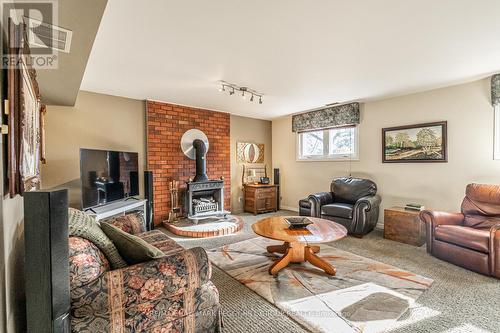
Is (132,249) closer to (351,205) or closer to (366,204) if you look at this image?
(366,204)

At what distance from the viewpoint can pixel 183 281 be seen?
1.30m

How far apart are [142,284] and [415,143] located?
13.9 ft

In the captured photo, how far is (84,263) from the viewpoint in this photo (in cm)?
114

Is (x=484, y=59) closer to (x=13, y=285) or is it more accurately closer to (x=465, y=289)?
(x=465, y=289)

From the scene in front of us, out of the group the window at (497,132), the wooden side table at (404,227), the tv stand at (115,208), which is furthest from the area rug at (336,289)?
the window at (497,132)

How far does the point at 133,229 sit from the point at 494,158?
14.9 ft

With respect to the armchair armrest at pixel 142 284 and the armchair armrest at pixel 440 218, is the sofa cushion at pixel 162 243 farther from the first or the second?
the armchair armrest at pixel 440 218

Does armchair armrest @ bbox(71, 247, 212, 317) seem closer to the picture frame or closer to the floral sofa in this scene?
the floral sofa

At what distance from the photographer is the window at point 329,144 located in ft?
15.2

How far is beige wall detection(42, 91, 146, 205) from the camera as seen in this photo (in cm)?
345

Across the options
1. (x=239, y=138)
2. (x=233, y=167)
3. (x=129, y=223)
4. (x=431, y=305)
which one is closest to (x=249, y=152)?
(x=239, y=138)

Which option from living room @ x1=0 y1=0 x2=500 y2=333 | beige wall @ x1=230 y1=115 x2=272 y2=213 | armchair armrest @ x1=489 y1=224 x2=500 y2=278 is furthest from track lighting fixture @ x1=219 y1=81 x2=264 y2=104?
armchair armrest @ x1=489 y1=224 x2=500 y2=278

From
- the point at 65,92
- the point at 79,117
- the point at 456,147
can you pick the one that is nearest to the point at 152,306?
the point at 65,92

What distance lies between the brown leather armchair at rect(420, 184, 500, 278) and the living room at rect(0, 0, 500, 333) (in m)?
0.02
